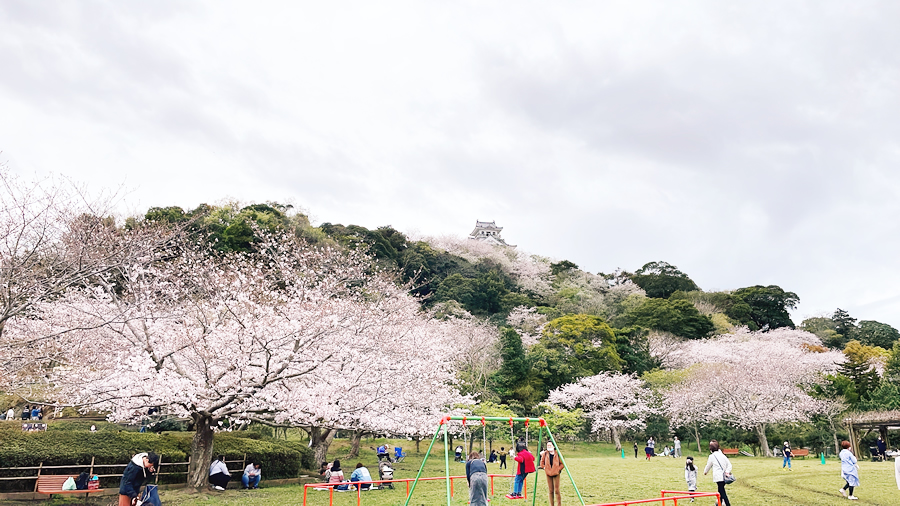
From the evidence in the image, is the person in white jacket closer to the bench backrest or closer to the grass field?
the grass field

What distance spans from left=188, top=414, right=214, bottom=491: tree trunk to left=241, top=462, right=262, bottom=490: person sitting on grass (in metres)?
1.35

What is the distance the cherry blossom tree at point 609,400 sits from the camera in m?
34.2

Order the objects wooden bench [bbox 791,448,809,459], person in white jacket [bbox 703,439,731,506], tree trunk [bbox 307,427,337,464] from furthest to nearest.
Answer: wooden bench [bbox 791,448,809,459] → tree trunk [bbox 307,427,337,464] → person in white jacket [bbox 703,439,731,506]

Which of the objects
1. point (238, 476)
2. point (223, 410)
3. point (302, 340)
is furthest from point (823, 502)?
point (238, 476)

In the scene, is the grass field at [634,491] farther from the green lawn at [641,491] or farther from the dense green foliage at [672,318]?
the dense green foliage at [672,318]

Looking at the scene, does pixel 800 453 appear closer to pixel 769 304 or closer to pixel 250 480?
pixel 250 480

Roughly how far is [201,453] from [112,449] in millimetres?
2262

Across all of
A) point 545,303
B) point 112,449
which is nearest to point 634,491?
point 112,449

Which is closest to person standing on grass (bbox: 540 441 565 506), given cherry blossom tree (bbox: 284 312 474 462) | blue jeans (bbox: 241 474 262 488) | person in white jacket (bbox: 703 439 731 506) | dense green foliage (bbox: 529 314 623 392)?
person in white jacket (bbox: 703 439 731 506)

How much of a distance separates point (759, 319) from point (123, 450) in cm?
6362

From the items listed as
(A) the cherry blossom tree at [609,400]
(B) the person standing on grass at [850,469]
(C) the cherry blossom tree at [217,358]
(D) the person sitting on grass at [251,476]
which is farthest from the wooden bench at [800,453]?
(D) the person sitting on grass at [251,476]

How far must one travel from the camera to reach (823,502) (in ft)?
38.1

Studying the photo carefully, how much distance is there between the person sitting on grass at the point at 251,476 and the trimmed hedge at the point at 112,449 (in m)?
1.06

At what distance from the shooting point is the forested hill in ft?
118
